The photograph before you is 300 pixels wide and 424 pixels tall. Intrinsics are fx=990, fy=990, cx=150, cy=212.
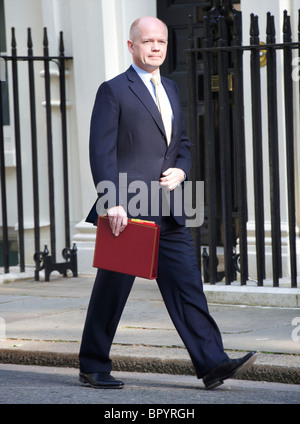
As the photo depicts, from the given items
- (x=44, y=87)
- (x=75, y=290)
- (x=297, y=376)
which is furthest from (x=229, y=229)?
(x=44, y=87)

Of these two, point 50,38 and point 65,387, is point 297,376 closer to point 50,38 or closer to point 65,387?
point 65,387

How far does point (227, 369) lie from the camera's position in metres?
5.02

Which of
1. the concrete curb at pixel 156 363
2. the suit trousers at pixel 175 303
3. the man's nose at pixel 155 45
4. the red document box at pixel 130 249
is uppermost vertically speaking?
the man's nose at pixel 155 45

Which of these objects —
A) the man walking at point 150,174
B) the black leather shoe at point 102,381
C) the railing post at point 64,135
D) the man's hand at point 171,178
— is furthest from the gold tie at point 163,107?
the railing post at point 64,135

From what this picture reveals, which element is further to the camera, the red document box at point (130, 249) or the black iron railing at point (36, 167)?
the black iron railing at point (36, 167)

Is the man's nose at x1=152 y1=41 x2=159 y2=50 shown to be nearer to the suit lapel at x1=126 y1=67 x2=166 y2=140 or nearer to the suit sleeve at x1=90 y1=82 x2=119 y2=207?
the suit lapel at x1=126 y1=67 x2=166 y2=140

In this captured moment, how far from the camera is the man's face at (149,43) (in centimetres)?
502

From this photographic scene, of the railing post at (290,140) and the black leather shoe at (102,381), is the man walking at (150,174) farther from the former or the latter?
the railing post at (290,140)

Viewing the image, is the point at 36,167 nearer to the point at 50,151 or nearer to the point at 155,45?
the point at 50,151

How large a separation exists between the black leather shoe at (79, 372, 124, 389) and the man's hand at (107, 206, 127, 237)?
0.80 m

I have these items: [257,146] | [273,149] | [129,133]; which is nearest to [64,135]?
[257,146]

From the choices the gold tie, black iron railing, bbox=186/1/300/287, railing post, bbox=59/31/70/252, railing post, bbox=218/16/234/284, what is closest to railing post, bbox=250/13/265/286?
black iron railing, bbox=186/1/300/287

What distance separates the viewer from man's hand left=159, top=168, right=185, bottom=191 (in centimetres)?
507

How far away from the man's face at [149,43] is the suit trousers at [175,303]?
819 millimetres
